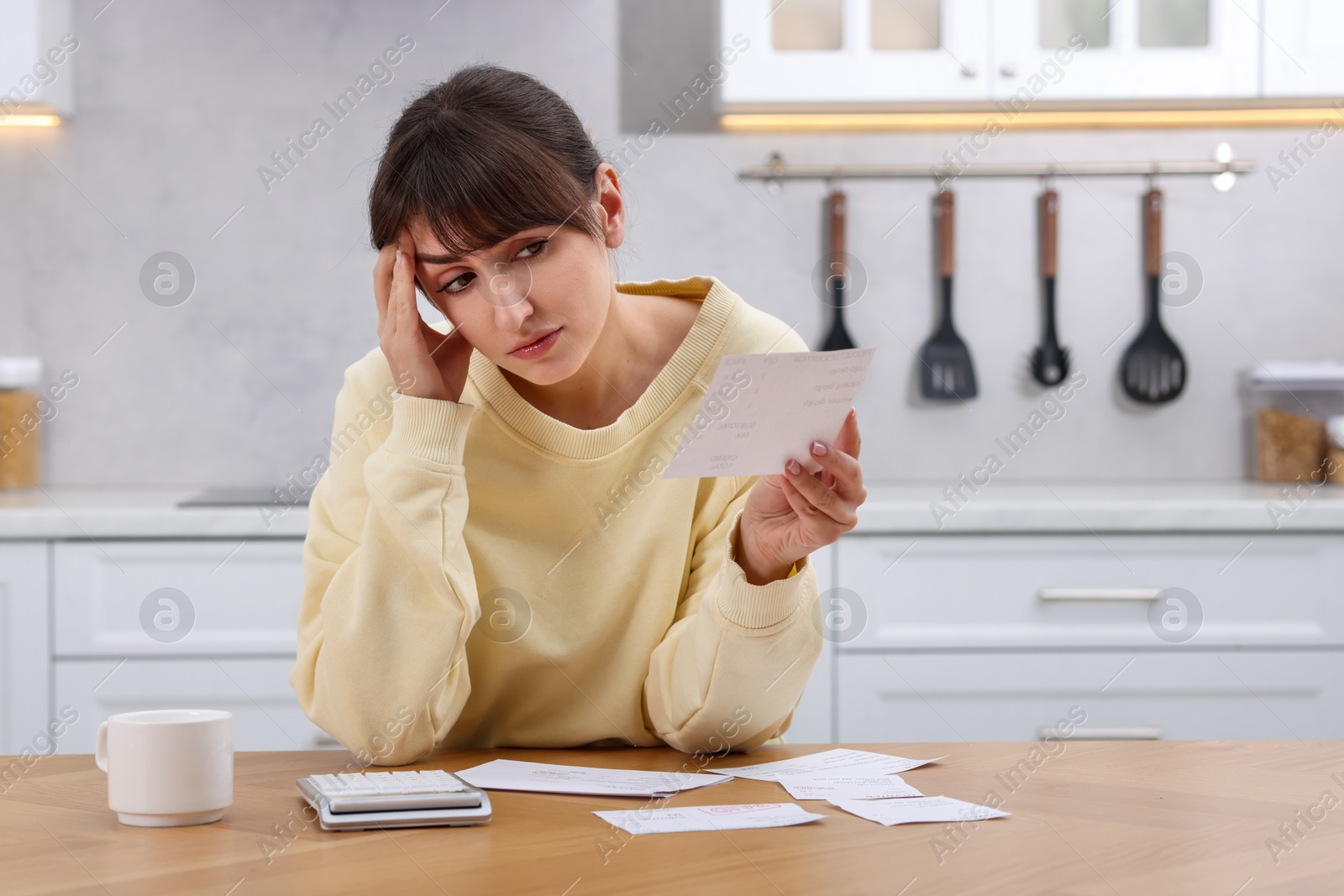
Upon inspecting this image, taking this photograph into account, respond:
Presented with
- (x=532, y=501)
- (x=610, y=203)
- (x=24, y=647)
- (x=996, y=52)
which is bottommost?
(x=24, y=647)

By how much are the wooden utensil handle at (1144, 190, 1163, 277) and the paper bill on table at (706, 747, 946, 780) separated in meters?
1.81

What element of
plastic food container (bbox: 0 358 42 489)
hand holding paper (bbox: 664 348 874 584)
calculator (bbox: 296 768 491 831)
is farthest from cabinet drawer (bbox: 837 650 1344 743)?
plastic food container (bbox: 0 358 42 489)

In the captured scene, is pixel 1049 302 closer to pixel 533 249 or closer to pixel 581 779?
pixel 533 249

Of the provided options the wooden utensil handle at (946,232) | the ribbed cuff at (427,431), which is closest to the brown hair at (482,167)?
the ribbed cuff at (427,431)

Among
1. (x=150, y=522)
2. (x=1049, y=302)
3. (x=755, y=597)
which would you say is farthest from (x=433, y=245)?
(x=1049, y=302)

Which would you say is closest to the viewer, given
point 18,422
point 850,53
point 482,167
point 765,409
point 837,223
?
point 765,409

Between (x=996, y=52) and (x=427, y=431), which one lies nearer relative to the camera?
(x=427, y=431)

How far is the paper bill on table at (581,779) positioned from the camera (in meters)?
0.88

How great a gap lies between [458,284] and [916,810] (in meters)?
0.60

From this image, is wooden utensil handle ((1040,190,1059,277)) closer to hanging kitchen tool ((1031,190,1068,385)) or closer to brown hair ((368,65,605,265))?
hanging kitchen tool ((1031,190,1068,385))

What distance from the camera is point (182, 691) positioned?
6.37ft

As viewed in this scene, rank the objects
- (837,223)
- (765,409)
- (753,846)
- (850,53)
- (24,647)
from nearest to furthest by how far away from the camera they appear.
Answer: (753,846) → (765,409) → (24,647) → (850,53) → (837,223)

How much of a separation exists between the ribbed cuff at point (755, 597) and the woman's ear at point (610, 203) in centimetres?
34

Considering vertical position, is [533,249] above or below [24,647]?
above
